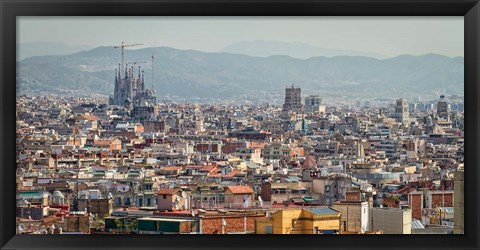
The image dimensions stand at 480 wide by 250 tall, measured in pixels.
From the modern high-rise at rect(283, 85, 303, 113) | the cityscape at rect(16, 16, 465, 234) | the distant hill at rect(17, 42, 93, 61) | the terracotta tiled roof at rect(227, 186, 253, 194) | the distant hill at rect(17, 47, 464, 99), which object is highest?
the distant hill at rect(17, 42, 93, 61)

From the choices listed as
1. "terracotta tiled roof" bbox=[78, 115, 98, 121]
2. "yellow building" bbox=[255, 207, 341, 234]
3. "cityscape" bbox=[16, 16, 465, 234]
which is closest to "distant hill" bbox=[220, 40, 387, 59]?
"cityscape" bbox=[16, 16, 465, 234]

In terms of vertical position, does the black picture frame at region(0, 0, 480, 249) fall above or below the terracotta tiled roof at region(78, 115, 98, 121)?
below

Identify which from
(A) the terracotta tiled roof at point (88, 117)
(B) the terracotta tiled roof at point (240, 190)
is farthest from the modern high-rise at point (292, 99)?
(B) the terracotta tiled roof at point (240, 190)

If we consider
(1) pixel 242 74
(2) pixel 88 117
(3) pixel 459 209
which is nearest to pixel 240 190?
(1) pixel 242 74

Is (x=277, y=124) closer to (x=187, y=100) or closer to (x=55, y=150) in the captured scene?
(x=187, y=100)

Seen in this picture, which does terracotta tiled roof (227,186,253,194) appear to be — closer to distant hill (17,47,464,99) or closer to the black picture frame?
distant hill (17,47,464,99)
